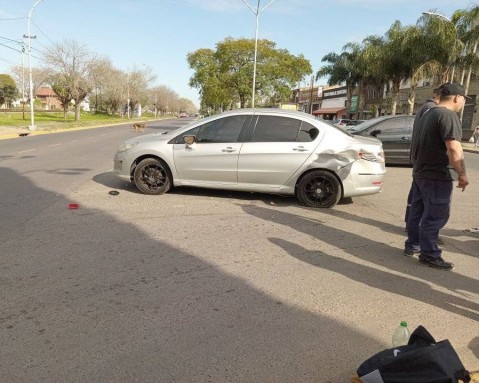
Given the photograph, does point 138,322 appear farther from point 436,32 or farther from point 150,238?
point 436,32

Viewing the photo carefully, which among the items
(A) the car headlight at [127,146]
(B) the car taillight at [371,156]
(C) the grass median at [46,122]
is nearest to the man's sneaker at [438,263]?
(B) the car taillight at [371,156]

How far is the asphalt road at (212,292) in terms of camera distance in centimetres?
277

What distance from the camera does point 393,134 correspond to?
42.7 feet

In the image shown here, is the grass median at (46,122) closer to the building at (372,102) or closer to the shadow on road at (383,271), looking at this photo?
the building at (372,102)

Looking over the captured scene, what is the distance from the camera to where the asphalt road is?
277 centimetres

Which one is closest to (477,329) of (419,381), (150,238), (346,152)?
(419,381)

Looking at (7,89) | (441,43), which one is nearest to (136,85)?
(7,89)

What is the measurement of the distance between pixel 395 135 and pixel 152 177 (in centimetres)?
853

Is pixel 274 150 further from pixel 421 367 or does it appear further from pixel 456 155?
pixel 421 367

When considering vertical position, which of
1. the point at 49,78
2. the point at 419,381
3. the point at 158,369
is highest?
the point at 49,78

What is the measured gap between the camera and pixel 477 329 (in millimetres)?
3260

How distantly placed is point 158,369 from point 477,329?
95.2 inches

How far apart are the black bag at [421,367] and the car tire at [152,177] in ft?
18.3

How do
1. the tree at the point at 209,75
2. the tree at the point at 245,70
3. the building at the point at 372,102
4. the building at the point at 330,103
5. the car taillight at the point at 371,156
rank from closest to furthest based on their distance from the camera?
the car taillight at the point at 371,156
the building at the point at 372,102
the tree at the point at 245,70
the tree at the point at 209,75
the building at the point at 330,103
